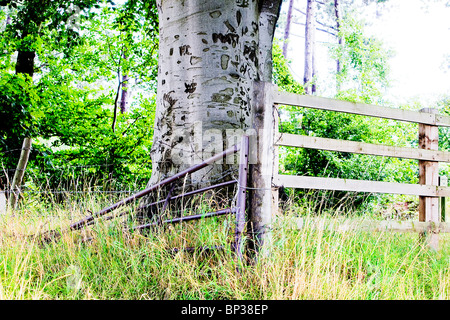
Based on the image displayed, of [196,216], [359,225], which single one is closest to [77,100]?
[196,216]

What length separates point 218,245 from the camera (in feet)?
9.48

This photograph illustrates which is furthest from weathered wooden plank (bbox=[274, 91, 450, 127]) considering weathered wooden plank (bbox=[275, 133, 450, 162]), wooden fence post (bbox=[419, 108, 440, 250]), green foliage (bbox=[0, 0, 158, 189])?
green foliage (bbox=[0, 0, 158, 189])

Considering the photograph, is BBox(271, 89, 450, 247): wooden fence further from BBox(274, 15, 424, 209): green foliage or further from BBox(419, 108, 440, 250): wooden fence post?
BBox(274, 15, 424, 209): green foliage

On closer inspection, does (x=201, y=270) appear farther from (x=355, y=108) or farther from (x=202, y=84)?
(x=355, y=108)

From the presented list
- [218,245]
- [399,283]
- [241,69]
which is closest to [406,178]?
[241,69]

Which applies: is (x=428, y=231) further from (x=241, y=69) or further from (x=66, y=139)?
(x=66, y=139)

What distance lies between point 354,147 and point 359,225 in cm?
94

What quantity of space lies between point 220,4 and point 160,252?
9.11 feet

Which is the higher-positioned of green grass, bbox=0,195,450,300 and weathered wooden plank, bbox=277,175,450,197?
weathered wooden plank, bbox=277,175,450,197

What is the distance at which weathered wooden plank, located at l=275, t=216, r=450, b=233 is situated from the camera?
3.28m

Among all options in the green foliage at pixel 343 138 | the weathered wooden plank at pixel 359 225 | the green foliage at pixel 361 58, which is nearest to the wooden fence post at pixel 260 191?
the weathered wooden plank at pixel 359 225

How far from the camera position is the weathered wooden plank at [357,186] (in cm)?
397

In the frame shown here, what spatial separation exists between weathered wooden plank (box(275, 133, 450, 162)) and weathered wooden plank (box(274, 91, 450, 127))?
34cm
